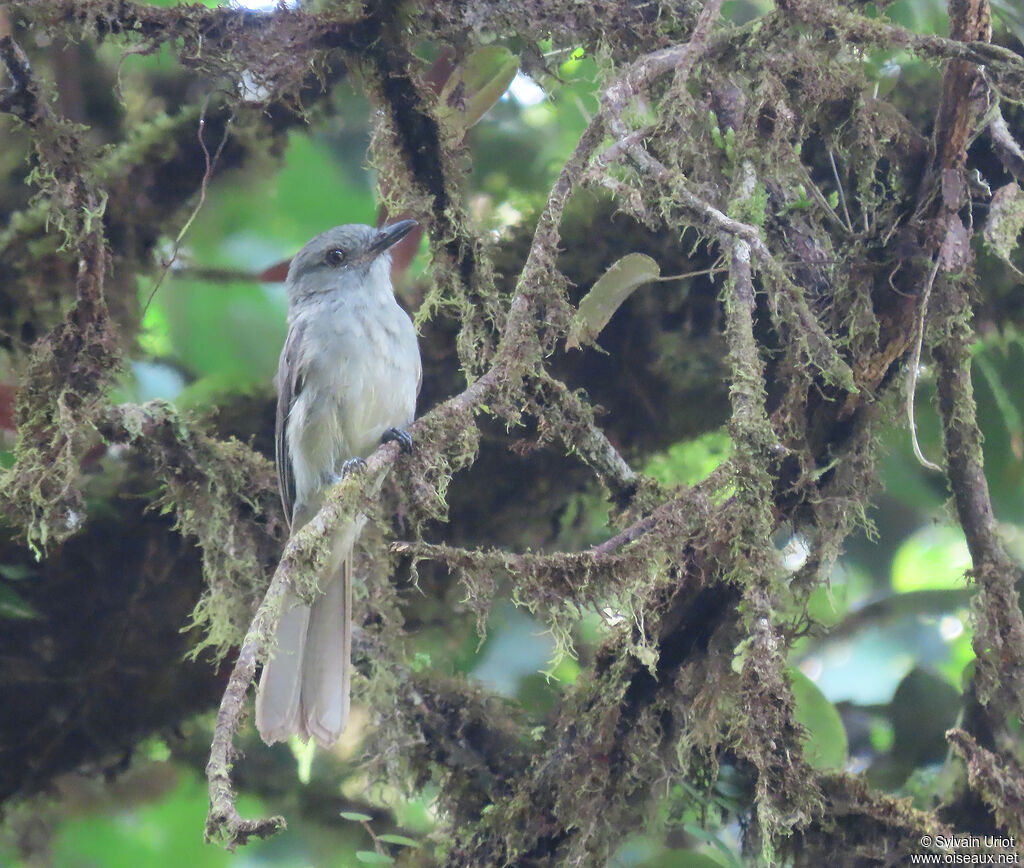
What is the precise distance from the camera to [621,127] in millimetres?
2238

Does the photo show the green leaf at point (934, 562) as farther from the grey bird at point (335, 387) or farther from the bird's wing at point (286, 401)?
the bird's wing at point (286, 401)

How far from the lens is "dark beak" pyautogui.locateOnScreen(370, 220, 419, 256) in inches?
132

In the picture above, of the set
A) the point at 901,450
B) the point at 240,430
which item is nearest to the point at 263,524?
the point at 240,430

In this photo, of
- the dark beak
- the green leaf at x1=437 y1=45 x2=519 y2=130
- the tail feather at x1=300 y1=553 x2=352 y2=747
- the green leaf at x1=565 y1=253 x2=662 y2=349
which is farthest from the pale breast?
the green leaf at x1=565 y1=253 x2=662 y2=349

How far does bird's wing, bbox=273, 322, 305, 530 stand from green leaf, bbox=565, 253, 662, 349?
3.87 ft

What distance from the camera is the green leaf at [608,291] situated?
2305mm

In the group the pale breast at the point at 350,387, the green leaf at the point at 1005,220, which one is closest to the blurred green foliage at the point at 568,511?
the pale breast at the point at 350,387

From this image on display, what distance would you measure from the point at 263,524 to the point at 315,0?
1.48 meters

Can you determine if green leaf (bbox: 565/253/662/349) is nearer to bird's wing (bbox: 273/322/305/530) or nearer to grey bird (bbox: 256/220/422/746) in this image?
grey bird (bbox: 256/220/422/746)

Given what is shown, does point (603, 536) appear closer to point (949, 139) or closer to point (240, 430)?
point (240, 430)

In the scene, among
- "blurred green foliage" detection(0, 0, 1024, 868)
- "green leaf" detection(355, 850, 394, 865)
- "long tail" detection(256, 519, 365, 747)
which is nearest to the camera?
"green leaf" detection(355, 850, 394, 865)

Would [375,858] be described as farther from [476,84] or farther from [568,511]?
[476,84]

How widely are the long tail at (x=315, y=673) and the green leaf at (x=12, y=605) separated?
735 millimetres

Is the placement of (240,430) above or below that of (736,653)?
above
